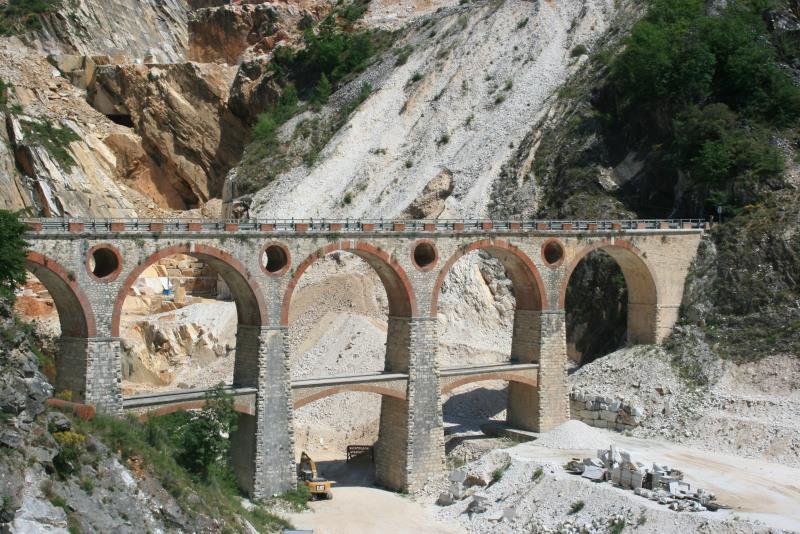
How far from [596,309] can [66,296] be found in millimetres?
36611

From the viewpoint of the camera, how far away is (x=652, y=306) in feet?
201

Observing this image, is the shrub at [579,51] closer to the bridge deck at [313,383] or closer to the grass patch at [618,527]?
the bridge deck at [313,383]

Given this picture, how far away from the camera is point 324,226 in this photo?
50.7 m

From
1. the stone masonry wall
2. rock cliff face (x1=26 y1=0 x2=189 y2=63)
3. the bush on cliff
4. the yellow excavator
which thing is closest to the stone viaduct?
the stone masonry wall

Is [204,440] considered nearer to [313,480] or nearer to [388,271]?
[313,480]

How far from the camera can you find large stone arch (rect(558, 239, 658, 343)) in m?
59.7

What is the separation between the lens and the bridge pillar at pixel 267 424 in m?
47.1

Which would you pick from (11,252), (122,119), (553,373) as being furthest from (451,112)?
(11,252)

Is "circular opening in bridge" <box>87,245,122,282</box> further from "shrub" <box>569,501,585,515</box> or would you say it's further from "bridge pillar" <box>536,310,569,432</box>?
"bridge pillar" <box>536,310,569,432</box>

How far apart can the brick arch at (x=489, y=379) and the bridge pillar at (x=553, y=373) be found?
2.21 feet

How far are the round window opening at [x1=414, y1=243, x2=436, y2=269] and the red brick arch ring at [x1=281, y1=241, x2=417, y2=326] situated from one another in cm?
172

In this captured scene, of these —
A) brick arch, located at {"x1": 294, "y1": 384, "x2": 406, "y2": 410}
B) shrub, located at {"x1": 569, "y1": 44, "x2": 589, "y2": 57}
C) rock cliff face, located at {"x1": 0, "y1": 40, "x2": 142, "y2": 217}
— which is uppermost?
shrub, located at {"x1": 569, "y1": 44, "x2": 589, "y2": 57}

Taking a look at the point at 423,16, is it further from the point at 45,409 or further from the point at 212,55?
the point at 45,409

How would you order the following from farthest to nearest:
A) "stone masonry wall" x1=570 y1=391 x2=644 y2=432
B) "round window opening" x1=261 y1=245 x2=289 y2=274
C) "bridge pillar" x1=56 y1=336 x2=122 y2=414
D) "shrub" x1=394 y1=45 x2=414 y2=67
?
"shrub" x1=394 y1=45 x2=414 y2=67
"stone masonry wall" x1=570 y1=391 x2=644 y2=432
"round window opening" x1=261 y1=245 x2=289 y2=274
"bridge pillar" x1=56 y1=336 x2=122 y2=414
